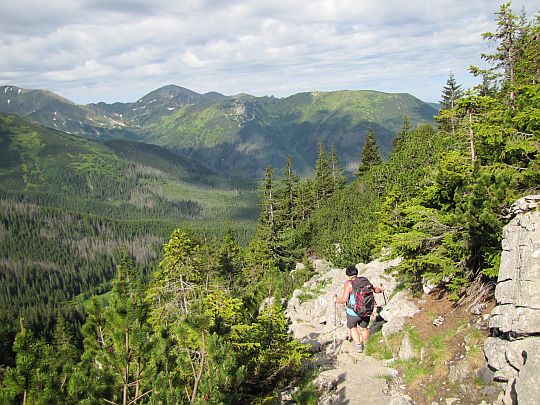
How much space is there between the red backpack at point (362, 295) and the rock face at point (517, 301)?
3.36m

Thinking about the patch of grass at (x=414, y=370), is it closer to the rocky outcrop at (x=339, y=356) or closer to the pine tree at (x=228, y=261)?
the rocky outcrop at (x=339, y=356)

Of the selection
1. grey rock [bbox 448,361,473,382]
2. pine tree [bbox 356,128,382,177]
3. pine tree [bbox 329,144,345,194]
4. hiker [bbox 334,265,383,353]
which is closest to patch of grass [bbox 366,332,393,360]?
hiker [bbox 334,265,383,353]

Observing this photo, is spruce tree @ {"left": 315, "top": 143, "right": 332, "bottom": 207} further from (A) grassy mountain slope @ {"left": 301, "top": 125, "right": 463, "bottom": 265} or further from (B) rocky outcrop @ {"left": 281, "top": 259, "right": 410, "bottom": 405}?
(B) rocky outcrop @ {"left": 281, "top": 259, "right": 410, "bottom": 405}

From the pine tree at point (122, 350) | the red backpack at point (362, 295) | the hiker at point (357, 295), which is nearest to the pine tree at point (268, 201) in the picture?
the hiker at point (357, 295)

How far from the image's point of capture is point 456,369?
32.0 feet

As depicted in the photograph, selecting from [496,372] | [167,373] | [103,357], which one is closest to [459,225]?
[496,372]

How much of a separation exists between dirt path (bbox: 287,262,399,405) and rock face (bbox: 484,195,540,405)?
2.83m

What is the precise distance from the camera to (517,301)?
27.6ft

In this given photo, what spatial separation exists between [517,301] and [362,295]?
13.8ft

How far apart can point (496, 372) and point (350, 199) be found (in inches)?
1743

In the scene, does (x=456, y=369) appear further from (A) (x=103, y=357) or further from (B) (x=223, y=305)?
(A) (x=103, y=357)

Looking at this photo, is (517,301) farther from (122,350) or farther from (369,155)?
(369,155)

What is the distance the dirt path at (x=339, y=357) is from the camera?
10.7 metres

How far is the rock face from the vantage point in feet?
26.4
